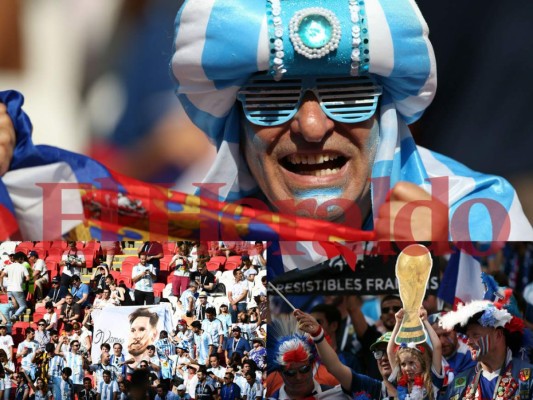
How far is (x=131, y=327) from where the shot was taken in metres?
3.04

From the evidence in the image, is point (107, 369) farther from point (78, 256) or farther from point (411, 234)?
point (411, 234)

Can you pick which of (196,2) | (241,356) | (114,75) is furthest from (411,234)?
(114,75)

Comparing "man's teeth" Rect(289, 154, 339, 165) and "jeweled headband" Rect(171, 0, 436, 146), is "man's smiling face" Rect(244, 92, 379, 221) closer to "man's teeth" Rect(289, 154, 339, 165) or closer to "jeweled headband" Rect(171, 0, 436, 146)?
"man's teeth" Rect(289, 154, 339, 165)

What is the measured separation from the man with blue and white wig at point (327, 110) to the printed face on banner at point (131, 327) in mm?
731

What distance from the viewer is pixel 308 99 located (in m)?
3.45

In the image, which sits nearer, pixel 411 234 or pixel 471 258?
pixel 471 258

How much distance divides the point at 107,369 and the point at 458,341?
112cm

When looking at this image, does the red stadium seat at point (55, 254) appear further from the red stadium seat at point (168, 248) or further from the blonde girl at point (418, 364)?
the blonde girl at point (418, 364)

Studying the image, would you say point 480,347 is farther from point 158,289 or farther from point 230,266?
point 158,289

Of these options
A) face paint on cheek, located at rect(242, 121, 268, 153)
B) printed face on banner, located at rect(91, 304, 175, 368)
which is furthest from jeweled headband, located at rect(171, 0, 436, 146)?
printed face on banner, located at rect(91, 304, 175, 368)

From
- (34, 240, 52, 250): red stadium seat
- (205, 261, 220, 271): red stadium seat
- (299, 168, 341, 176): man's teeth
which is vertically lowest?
(205, 261, 220, 271): red stadium seat

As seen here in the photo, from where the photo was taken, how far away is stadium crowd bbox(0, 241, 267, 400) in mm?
3025

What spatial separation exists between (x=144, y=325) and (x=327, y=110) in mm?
1025

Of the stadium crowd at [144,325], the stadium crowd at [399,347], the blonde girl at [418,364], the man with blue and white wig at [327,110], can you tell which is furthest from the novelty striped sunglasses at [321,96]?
the blonde girl at [418,364]
